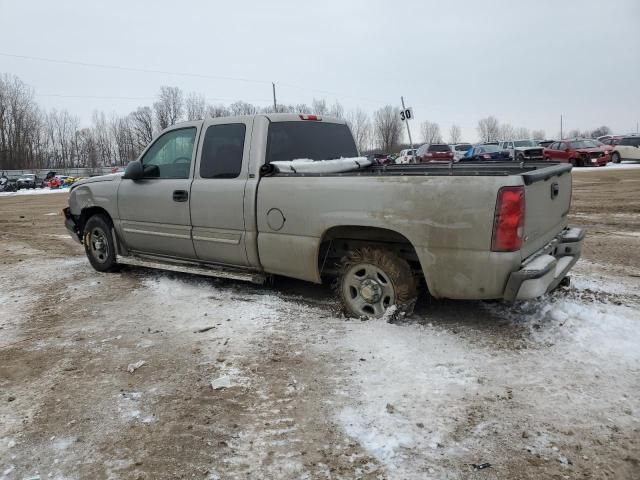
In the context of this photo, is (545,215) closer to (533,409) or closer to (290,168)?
(533,409)

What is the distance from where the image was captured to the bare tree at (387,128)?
93988 mm

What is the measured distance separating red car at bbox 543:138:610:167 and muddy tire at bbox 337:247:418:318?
93.8ft

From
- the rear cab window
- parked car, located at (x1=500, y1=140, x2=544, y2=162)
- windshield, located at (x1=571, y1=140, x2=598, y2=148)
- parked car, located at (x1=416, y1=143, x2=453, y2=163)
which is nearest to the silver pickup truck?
parked car, located at (x1=500, y1=140, x2=544, y2=162)

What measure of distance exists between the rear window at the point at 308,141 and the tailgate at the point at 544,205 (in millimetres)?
2292

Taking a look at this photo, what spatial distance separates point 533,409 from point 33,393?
10.7 ft

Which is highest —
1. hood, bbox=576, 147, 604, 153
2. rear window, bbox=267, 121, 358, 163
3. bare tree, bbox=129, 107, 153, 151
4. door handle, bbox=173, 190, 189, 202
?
bare tree, bbox=129, 107, 153, 151

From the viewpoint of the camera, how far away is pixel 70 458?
8.84 ft

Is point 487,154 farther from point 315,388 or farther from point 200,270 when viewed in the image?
point 315,388

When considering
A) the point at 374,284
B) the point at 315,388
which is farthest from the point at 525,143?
the point at 315,388

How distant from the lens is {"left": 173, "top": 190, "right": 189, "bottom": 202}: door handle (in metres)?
5.44

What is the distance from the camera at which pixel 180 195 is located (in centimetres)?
550

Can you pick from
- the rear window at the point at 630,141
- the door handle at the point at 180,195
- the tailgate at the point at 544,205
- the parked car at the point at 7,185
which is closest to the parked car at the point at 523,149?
the rear window at the point at 630,141

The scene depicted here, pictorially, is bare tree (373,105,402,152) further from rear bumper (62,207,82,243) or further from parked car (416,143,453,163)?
rear bumper (62,207,82,243)

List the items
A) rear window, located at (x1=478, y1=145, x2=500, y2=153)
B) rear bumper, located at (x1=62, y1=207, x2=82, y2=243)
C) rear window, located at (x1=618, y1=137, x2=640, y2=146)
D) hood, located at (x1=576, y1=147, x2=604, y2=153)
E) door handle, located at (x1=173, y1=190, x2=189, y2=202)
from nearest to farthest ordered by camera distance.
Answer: door handle, located at (x1=173, y1=190, x2=189, y2=202) → rear bumper, located at (x1=62, y1=207, x2=82, y2=243) → hood, located at (x1=576, y1=147, x2=604, y2=153) → rear window, located at (x1=478, y1=145, x2=500, y2=153) → rear window, located at (x1=618, y1=137, x2=640, y2=146)
